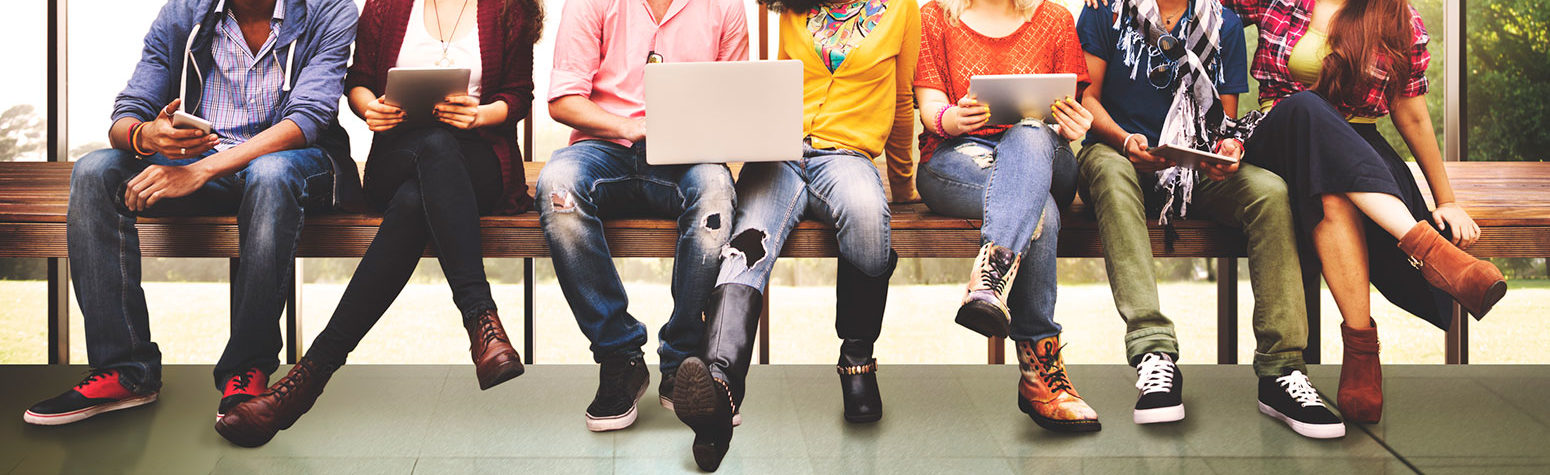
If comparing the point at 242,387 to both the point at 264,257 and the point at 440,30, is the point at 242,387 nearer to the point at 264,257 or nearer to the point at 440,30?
the point at 264,257

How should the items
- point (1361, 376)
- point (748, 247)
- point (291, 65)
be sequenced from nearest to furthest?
1. point (748, 247)
2. point (1361, 376)
3. point (291, 65)

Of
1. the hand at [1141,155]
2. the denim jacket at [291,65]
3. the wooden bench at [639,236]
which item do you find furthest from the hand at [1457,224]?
the denim jacket at [291,65]

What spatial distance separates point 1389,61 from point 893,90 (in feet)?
4.12

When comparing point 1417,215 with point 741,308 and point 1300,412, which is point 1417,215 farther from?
point 741,308

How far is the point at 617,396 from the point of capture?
2.61 m

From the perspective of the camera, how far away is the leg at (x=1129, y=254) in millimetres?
2535

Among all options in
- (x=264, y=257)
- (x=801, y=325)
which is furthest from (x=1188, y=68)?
(x=801, y=325)

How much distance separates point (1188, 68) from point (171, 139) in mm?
2549

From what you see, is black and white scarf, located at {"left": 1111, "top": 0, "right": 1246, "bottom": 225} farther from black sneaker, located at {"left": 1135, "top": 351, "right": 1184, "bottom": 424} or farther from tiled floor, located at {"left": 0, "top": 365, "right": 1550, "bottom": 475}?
tiled floor, located at {"left": 0, "top": 365, "right": 1550, "bottom": 475}

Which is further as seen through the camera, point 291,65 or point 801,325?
point 801,325

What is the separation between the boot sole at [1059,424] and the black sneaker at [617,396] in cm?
94

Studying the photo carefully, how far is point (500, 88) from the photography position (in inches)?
111

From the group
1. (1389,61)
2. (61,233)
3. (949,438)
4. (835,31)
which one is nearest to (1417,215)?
(1389,61)

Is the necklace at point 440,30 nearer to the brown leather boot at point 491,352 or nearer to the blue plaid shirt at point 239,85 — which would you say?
the blue plaid shirt at point 239,85
